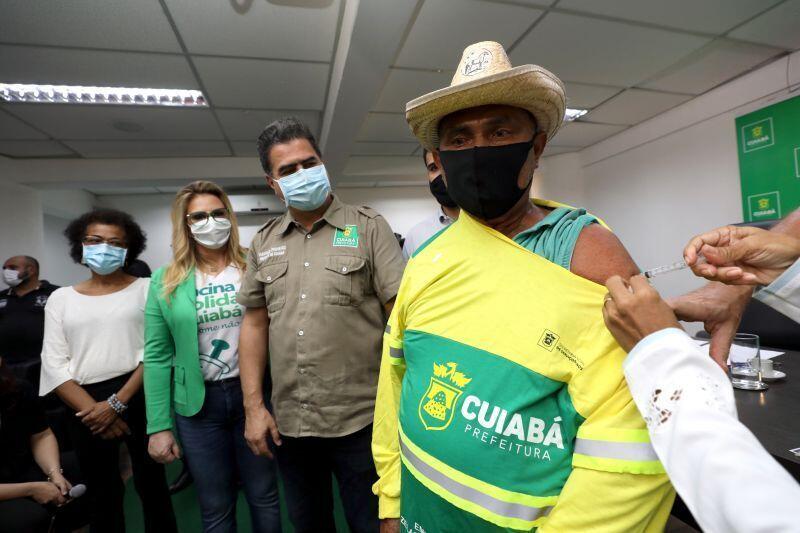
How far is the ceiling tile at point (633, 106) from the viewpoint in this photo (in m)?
3.79

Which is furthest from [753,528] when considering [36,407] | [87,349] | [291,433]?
[36,407]

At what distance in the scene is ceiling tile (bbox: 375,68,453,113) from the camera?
125 inches

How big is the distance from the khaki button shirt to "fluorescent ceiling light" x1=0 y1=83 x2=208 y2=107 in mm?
2905

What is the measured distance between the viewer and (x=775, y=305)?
676 mm

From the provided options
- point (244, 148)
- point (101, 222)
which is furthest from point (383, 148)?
point (101, 222)

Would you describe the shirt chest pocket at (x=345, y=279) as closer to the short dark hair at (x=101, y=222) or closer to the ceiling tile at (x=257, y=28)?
the short dark hair at (x=101, y=222)

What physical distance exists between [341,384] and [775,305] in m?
1.07

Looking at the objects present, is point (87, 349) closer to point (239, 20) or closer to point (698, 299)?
point (239, 20)

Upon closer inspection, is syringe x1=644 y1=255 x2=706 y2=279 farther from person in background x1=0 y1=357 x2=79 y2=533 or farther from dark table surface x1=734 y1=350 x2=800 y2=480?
person in background x1=0 y1=357 x2=79 y2=533

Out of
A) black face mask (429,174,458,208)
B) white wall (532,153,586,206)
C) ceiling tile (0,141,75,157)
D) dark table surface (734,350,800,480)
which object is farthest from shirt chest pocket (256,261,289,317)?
white wall (532,153,586,206)

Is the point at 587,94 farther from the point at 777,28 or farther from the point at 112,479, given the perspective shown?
the point at 112,479

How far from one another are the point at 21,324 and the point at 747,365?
4.45 m

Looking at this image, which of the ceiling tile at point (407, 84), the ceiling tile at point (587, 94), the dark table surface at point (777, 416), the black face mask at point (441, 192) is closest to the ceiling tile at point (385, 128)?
the ceiling tile at point (407, 84)

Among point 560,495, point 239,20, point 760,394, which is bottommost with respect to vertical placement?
point 760,394
